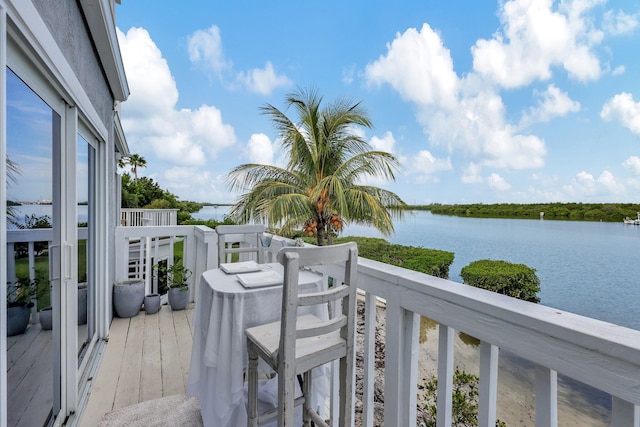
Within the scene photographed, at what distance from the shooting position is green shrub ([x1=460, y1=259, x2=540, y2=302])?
319 inches

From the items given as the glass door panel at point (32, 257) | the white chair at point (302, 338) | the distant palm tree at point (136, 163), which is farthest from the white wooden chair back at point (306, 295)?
the distant palm tree at point (136, 163)

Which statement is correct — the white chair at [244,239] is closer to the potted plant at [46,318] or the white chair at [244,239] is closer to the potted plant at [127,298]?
the potted plant at [46,318]

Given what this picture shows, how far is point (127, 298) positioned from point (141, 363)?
1174 millimetres

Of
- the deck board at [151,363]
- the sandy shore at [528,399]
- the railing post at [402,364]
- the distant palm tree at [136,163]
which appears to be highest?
the distant palm tree at [136,163]

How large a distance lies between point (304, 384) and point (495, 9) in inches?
737

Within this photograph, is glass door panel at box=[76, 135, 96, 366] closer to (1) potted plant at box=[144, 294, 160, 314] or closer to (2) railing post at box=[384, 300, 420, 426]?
(1) potted plant at box=[144, 294, 160, 314]

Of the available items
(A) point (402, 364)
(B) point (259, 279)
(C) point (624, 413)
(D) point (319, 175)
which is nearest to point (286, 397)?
(A) point (402, 364)

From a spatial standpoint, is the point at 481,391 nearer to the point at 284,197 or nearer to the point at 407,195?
the point at 284,197

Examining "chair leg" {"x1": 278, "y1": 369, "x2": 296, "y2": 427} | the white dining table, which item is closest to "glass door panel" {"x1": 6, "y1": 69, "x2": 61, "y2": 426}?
the white dining table

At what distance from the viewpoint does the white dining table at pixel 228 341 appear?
1676 millimetres

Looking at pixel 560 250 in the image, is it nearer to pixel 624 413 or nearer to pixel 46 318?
pixel 624 413

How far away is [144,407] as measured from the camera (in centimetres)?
217

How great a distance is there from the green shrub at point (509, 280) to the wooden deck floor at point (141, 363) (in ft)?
24.2

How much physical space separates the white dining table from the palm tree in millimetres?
4878
